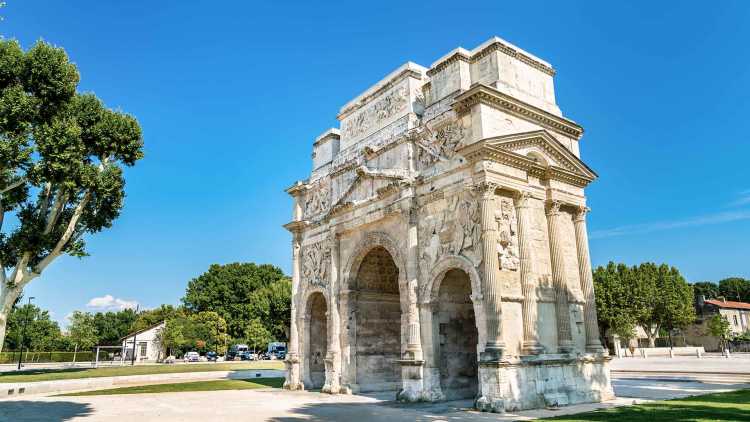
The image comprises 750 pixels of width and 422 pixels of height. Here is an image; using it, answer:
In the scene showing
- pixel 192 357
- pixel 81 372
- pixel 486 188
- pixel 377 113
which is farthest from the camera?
pixel 192 357

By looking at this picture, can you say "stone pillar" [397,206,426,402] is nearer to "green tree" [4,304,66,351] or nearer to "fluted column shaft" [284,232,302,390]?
"fluted column shaft" [284,232,302,390]

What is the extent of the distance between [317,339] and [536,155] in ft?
43.1

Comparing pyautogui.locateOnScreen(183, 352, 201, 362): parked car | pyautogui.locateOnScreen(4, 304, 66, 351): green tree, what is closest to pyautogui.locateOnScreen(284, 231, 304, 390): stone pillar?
pyautogui.locateOnScreen(183, 352, 201, 362): parked car

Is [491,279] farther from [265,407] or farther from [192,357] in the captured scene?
[192,357]

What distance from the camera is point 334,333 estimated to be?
20609 mm

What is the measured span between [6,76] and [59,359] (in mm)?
50981

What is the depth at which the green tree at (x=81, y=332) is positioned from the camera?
2181 inches

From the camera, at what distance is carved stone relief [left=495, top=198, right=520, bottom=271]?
15.0 m

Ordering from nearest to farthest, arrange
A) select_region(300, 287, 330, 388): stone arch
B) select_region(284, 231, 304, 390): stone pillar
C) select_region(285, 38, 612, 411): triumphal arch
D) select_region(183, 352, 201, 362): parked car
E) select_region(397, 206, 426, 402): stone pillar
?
select_region(285, 38, 612, 411): triumphal arch, select_region(397, 206, 426, 402): stone pillar, select_region(284, 231, 304, 390): stone pillar, select_region(300, 287, 330, 388): stone arch, select_region(183, 352, 201, 362): parked car

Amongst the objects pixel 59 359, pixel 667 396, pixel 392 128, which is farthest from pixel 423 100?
pixel 59 359

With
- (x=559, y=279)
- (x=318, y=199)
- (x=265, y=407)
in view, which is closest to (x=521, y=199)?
(x=559, y=279)

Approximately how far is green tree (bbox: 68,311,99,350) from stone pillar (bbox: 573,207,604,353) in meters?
55.9

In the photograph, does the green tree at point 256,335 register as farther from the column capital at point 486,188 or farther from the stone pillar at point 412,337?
the column capital at point 486,188

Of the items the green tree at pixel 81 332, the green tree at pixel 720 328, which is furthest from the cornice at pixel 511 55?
the green tree at pixel 81 332
